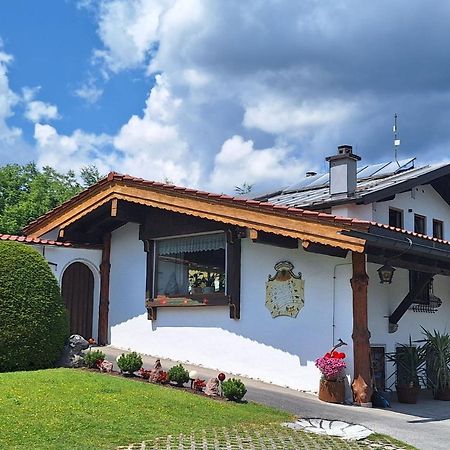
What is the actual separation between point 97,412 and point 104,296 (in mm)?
8048

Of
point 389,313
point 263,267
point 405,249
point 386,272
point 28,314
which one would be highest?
point 405,249

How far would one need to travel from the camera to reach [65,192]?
41656 millimetres

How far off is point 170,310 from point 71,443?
799cm

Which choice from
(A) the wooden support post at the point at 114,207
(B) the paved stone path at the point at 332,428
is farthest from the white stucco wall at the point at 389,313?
(A) the wooden support post at the point at 114,207

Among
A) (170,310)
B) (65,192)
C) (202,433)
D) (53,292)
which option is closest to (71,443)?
(202,433)

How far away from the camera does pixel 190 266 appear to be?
48.9 ft

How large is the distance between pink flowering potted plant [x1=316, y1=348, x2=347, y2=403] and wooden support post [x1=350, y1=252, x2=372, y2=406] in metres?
0.25

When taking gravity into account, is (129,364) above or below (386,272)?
below

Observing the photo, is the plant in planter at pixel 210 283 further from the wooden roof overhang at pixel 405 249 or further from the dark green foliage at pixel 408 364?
the dark green foliage at pixel 408 364

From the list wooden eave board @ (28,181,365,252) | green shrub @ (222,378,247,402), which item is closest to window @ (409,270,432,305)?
wooden eave board @ (28,181,365,252)

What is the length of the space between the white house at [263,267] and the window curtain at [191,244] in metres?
0.03

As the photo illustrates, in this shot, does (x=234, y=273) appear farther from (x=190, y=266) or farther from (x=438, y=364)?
(x=438, y=364)

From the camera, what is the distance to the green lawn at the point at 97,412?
7.42 metres

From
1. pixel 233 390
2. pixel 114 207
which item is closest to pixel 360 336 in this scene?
pixel 233 390
